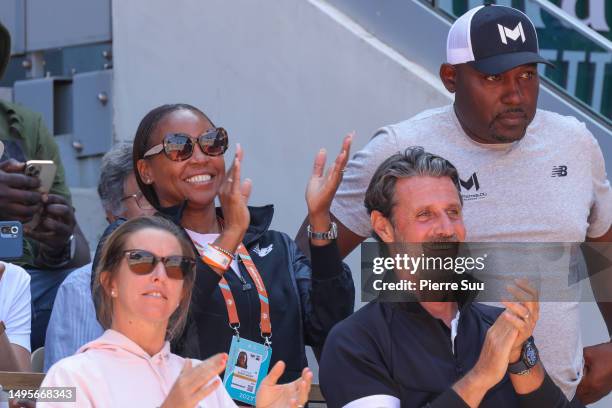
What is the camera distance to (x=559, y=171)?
4.33 meters

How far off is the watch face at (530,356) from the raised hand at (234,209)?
98 cm

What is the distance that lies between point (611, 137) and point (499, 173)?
1566 millimetres

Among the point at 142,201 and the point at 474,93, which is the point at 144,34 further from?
the point at 474,93

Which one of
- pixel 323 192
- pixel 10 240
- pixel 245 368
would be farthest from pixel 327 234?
pixel 10 240

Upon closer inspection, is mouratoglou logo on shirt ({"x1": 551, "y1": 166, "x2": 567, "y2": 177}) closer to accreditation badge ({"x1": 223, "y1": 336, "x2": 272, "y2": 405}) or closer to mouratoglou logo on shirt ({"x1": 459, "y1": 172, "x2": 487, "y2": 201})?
mouratoglou logo on shirt ({"x1": 459, "y1": 172, "x2": 487, "y2": 201})

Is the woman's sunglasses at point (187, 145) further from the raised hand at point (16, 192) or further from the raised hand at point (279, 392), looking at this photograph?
the raised hand at point (279, 392)

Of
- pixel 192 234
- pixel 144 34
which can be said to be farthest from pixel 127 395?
pixel 144 34

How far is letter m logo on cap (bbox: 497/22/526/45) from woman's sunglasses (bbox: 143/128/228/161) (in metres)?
1.03

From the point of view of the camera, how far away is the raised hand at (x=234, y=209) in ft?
13.0

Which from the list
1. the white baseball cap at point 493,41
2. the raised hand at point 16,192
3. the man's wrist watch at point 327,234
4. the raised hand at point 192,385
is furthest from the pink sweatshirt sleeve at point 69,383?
the white baseball cap at point 493,41

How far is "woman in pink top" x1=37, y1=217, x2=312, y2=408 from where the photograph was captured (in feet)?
10.6

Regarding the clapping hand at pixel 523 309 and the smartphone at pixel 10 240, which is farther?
the smartphone at pixel 10 240

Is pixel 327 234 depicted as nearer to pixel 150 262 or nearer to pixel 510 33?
pixel 150 262

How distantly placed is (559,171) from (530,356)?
3.23 feet
